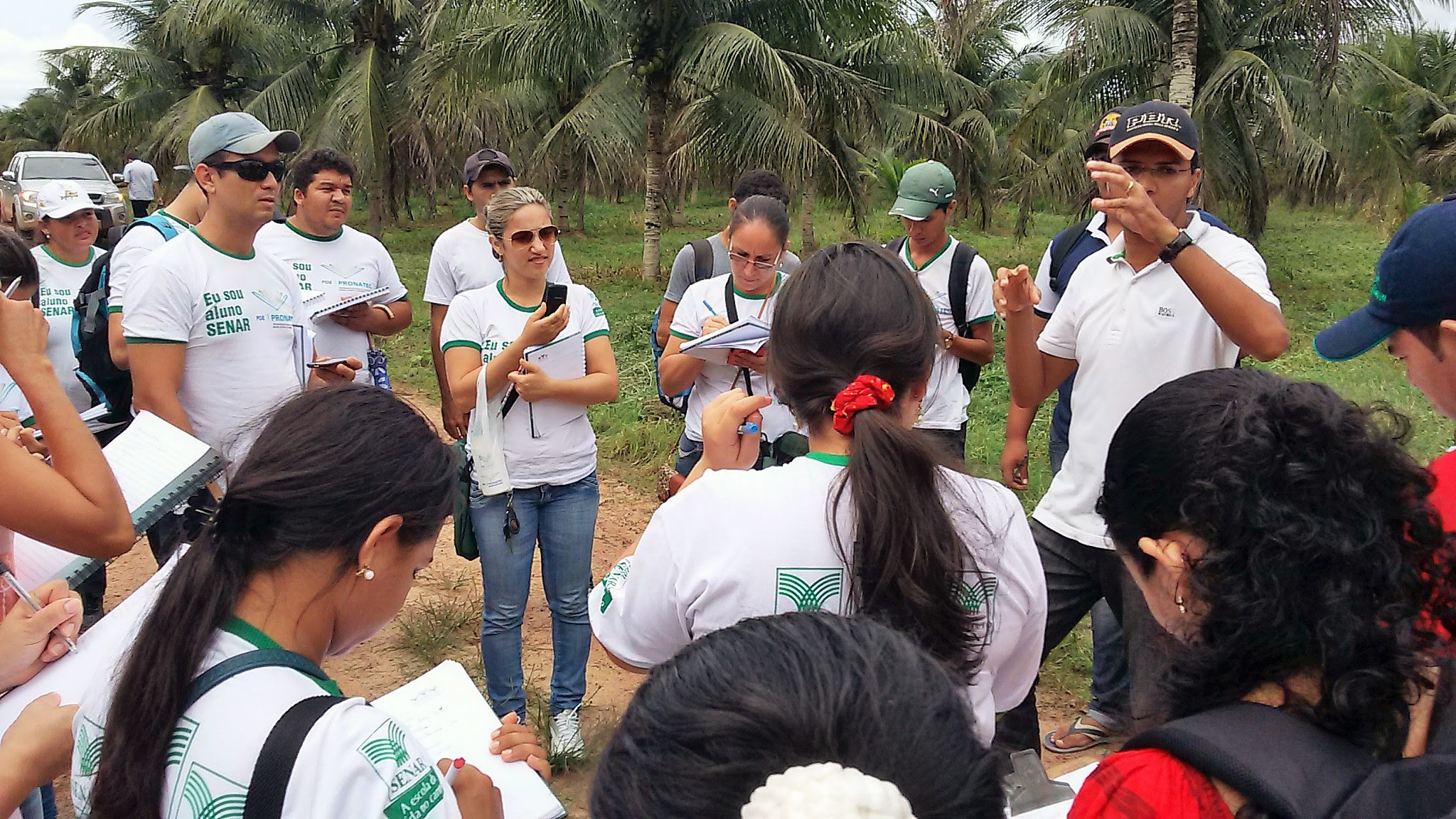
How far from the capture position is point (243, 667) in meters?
1.30

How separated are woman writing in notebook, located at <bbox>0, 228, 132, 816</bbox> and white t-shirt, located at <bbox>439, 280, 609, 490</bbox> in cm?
142

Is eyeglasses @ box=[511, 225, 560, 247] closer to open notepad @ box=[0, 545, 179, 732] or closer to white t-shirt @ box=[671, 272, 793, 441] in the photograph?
white t-shirt @ box=[671, 272, 793, 441]

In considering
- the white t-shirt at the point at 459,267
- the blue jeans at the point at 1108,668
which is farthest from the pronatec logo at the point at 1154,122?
the white t-shirt at the point at 459,267

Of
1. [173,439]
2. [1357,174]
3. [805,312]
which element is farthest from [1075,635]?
[1357,174]

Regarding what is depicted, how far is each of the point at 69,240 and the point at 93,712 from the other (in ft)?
14.6

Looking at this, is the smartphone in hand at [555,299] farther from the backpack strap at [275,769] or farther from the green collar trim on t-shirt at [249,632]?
the backpack strap at [275,769]

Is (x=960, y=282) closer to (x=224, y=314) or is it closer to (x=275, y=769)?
(x=224, y=314)

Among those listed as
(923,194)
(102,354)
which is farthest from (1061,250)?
(102,354)

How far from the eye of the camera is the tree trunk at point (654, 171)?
47.1 ft

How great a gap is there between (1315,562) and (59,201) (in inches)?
221

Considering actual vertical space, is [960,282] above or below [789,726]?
below

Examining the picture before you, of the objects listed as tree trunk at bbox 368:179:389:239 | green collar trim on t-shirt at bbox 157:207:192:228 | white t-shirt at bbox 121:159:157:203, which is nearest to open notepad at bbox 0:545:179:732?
green collar trim on t-shirt at bbox 157:207:192:228

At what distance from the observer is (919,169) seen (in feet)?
14.6

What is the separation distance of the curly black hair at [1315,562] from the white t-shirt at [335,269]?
3.48m
